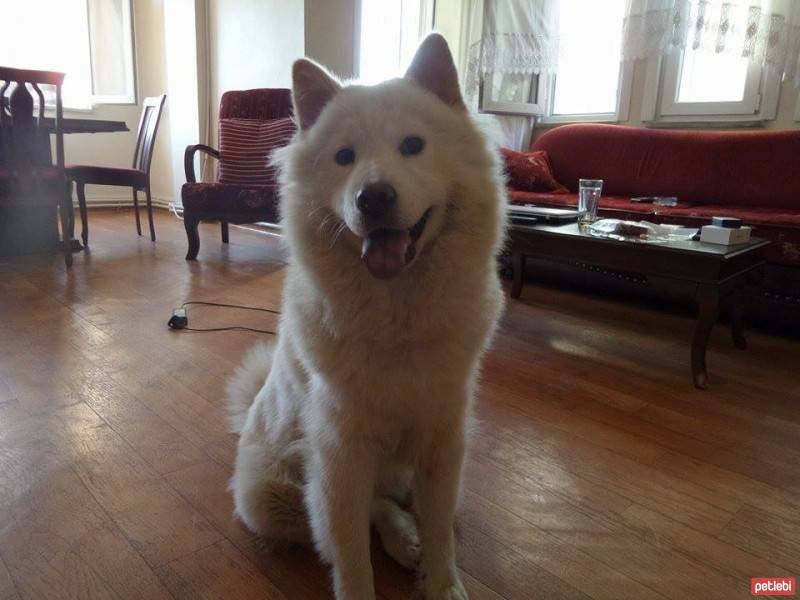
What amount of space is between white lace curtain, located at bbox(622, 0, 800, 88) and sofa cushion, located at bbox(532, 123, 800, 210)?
48cm

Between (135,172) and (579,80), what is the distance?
3727 mm

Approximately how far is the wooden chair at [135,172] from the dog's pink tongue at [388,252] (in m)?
3.97

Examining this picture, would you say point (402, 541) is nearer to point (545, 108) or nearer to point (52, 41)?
point (545, 108)

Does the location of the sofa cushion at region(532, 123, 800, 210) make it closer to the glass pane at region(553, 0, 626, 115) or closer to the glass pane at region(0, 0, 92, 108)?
the glass pane at region(553, 0, 626, 115)

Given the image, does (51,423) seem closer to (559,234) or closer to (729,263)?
(559,234)

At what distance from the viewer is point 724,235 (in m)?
2.03

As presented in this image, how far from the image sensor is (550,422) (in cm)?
173

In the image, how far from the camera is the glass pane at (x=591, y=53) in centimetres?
408

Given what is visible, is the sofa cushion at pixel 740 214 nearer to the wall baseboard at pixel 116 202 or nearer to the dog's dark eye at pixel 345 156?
the dog's dark eye at pixel 345 156

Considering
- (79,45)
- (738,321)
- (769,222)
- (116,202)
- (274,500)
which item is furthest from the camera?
(116,202)

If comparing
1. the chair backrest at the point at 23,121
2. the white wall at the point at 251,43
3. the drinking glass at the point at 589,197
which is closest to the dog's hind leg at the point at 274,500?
the drinking glass at the point at 589,197

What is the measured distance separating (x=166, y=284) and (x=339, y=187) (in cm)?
262

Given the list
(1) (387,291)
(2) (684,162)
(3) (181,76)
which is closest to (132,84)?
(3) (181,76)

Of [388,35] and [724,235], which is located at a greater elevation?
[388,35]
